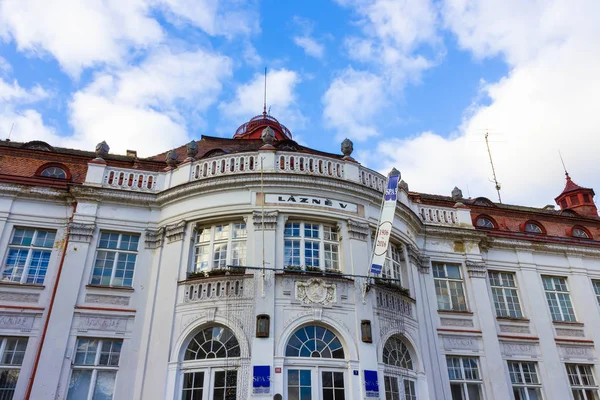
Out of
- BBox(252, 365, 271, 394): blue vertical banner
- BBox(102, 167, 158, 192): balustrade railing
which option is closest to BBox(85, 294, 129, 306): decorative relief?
BBox(102, 167, 158, 192): balustrade railing

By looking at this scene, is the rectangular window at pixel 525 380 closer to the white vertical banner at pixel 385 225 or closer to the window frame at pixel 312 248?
the white vertical banner at pixel 385 225

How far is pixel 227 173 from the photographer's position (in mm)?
15867

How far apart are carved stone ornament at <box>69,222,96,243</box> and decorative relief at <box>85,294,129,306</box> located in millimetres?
1857

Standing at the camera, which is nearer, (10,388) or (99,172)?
(10,388)

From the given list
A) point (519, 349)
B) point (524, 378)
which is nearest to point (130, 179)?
Answer: point (519, 349)

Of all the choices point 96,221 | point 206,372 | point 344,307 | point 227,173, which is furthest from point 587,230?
point 96,221

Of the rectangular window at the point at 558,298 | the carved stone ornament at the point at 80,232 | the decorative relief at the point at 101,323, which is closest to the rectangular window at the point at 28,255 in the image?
the carved stone ornament at the point at 80,232

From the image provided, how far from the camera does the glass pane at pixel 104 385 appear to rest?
1392cm

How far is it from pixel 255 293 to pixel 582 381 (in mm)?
13674

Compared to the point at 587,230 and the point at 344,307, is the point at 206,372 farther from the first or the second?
the point at 587,230

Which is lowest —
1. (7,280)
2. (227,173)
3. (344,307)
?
(344,307)

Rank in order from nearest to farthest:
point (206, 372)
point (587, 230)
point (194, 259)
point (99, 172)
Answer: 1. point (206, 372)
2. point (194, 259)
3. point (99, 172)
4. point (587, 230)

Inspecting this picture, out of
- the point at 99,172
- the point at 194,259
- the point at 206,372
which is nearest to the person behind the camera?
the point at 206,372

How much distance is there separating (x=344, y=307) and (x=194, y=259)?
4.95 metres
